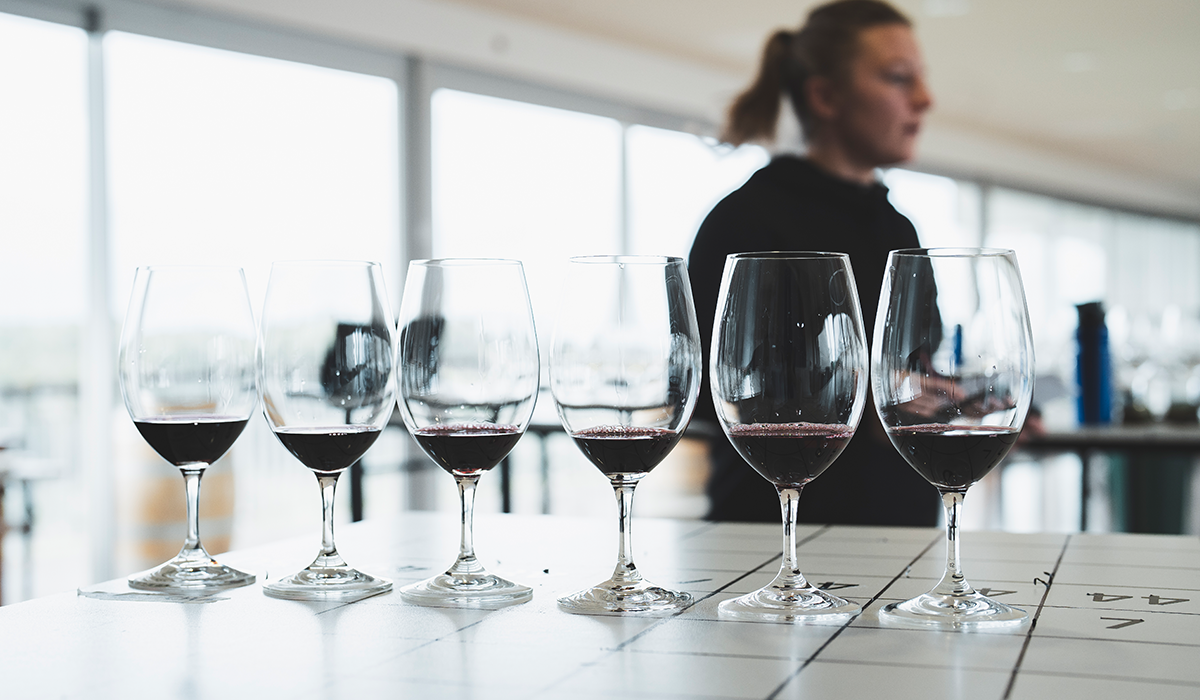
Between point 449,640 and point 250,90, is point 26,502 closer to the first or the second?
point 250,90

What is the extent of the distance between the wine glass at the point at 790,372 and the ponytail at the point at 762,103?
1461mm

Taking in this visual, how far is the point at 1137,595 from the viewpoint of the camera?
2.82 feet

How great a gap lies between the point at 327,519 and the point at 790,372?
0.38 m

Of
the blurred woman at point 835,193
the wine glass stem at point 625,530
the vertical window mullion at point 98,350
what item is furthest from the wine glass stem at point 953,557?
the vertical window mullion at point 98,350

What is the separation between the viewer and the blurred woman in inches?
73.0

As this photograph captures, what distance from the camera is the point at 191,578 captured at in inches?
37.4

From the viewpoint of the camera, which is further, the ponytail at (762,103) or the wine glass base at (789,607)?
the ponytail at (762,103)

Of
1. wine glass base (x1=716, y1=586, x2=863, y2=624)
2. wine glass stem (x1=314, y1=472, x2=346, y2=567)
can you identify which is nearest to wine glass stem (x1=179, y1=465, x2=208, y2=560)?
wine glass stem (x1=314, y1=472, x2=346, y2=567)

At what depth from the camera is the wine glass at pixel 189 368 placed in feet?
3.10

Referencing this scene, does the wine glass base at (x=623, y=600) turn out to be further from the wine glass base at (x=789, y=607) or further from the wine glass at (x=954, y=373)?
the wine glass at (x=954, y=373)

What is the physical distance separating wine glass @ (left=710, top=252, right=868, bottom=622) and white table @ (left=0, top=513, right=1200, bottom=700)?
0.05 metres

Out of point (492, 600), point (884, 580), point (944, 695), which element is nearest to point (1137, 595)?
point (884, 580)

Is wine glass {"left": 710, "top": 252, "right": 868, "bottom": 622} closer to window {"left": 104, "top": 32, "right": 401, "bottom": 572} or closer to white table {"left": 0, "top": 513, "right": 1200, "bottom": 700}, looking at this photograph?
white table {"left": 0, "top": 513, "right": 1200, "bottom": 700}

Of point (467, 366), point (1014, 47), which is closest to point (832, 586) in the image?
point (467, 366)
